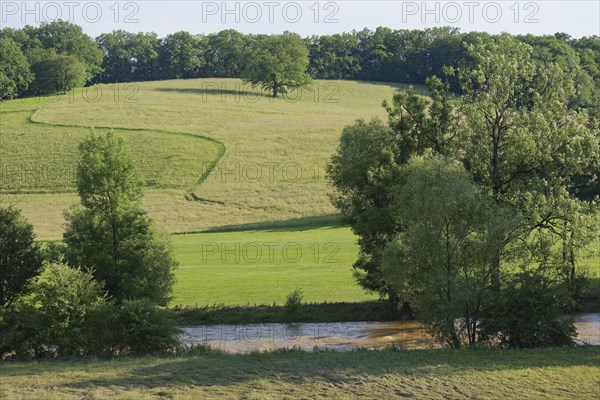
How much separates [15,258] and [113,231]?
15.7ft

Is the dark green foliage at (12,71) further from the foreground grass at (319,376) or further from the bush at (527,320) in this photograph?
the bush at (527,320)

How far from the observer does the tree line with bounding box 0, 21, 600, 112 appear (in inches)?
5714

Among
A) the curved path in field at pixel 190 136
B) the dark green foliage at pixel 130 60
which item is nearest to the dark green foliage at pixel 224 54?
the dark green foliage at pixel 130 60

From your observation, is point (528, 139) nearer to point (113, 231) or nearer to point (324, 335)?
point (324, 335)

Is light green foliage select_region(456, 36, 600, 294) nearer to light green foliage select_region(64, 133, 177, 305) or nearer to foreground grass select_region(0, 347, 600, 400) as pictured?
foreground grass select_region(0, 347, 600, 400)

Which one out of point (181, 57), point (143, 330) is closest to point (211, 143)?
point (143, 330)

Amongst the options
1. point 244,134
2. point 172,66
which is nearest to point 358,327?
point 244,134

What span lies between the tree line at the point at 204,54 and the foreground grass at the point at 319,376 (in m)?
118

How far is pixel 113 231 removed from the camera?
1451 inches

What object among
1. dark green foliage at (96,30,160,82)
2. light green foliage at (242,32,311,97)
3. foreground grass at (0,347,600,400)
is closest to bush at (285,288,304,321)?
foreground grass at (0,347,600,400)

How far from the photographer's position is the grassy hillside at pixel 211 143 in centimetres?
7712

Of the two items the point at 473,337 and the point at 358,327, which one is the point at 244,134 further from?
the point at 473,337

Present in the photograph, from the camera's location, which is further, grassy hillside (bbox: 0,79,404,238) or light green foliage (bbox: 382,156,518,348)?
grassy hillside (bbox: 0,79,404,238)

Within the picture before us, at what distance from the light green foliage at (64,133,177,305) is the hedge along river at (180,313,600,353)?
365cm
